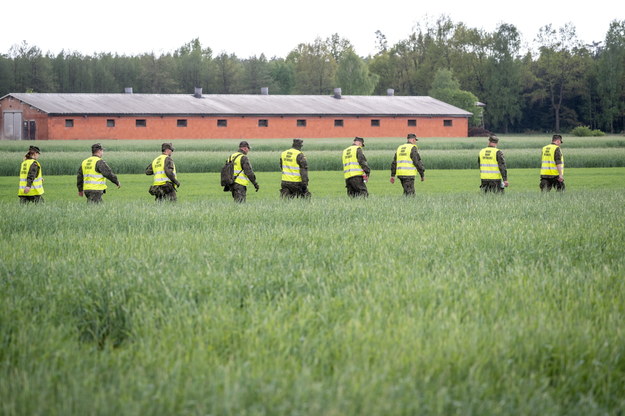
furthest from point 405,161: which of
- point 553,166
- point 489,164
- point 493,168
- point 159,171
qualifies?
point 159,171

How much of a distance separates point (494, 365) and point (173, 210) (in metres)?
9.47

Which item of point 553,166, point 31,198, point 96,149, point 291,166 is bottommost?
point 31,198

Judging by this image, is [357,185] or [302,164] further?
[357,185]

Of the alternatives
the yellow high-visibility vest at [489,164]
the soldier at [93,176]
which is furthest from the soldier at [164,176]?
the yellow high-visibility vest at [489,164]

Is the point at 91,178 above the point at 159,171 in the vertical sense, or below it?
below

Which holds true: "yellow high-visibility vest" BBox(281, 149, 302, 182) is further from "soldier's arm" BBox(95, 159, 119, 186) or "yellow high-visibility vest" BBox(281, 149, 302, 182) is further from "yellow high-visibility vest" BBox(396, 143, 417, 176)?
"soldier's arm" BBox(95, 159, 119, 186)

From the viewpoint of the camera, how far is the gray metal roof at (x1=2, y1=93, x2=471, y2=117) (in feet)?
187

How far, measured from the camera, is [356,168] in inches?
713

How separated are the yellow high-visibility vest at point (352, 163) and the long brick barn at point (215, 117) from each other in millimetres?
41400

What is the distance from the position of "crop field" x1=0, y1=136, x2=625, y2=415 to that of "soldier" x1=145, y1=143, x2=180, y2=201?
447 centimetres

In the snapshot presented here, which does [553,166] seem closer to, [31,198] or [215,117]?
[31,198]

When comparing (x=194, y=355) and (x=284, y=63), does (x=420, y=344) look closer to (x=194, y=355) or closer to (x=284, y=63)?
(x=194, y=355)

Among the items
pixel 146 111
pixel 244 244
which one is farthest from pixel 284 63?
pixel 244 244

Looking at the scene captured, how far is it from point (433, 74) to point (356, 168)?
264 ft
